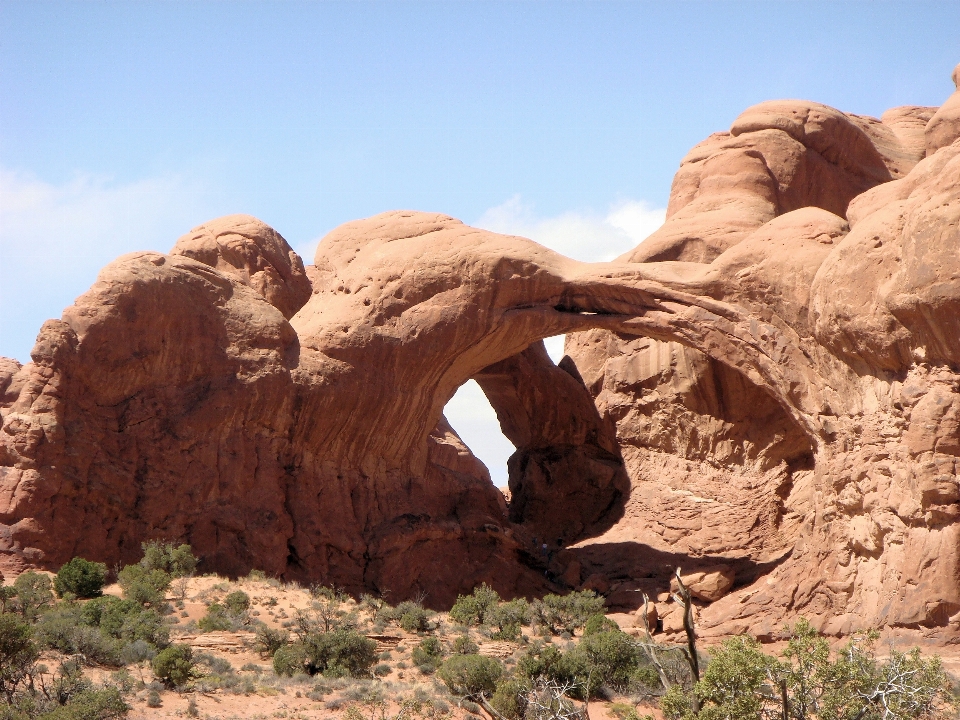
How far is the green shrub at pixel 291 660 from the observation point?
1503cm

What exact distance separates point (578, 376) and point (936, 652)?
576 inches

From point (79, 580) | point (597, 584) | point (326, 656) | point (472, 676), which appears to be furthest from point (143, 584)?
point (597, 584)

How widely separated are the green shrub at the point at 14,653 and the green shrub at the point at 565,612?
884cm

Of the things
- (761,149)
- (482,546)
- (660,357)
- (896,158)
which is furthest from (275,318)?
(896,158)

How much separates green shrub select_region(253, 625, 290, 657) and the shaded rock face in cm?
412

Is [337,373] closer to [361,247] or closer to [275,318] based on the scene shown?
[275,318]

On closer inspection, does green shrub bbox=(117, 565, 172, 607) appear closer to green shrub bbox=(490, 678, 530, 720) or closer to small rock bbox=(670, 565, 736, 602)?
green shrub bbox=(490, 678, 530, 720)

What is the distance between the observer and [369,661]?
1546 centimetres

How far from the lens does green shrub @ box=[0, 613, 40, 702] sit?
497 inches

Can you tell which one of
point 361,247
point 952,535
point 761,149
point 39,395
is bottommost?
point 952,535

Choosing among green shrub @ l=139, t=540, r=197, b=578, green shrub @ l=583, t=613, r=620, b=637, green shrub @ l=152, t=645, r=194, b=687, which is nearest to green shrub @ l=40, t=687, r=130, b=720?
green shrub @ l=152, t=645, r=194, b=687

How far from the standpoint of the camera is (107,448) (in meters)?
20.0

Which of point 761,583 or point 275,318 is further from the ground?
point 275,318

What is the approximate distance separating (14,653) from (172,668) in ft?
5.80
